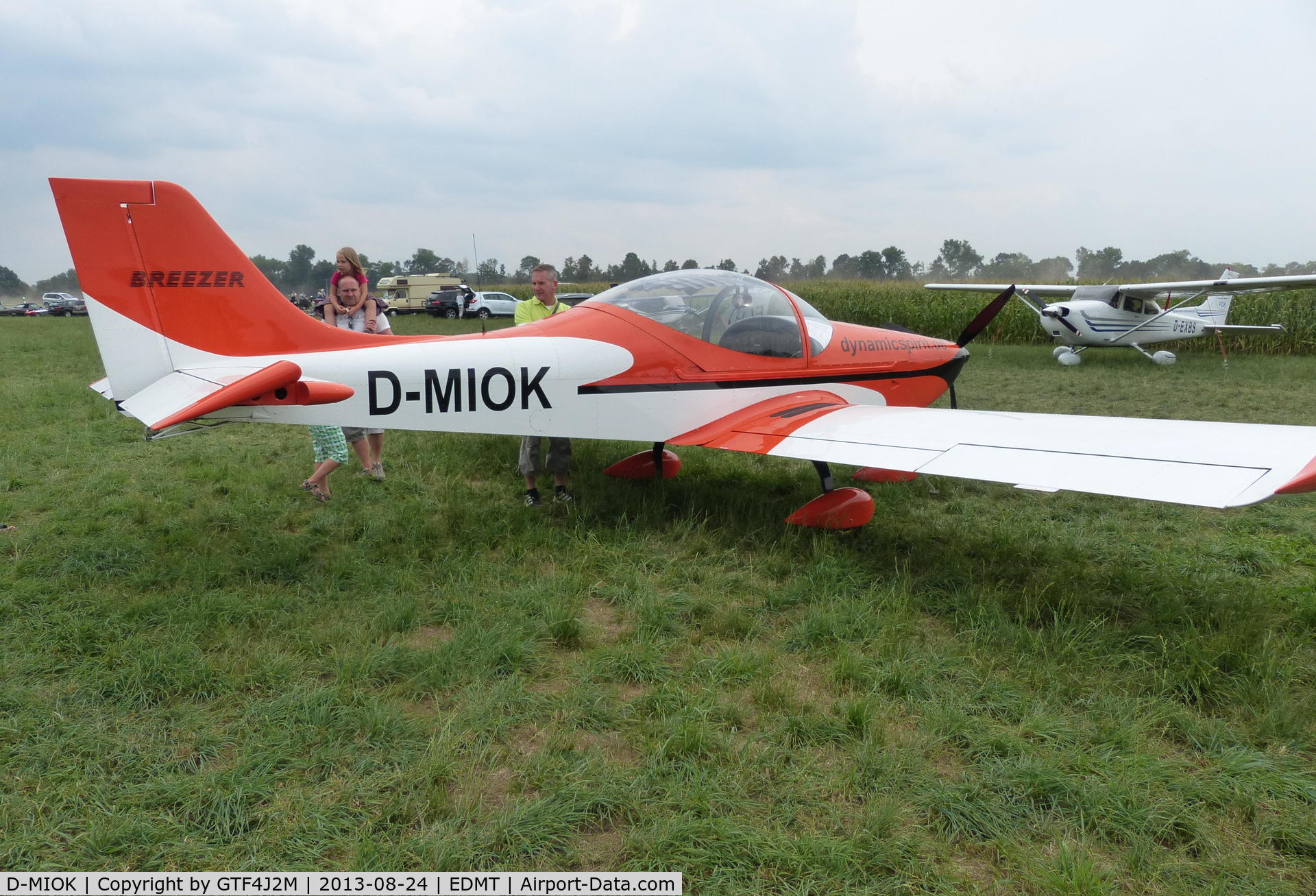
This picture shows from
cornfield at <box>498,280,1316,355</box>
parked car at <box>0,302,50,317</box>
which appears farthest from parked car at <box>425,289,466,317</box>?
parked car at <box>0,302,50,317</box>

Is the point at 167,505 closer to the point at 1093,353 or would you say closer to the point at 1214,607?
the point at 1214,607

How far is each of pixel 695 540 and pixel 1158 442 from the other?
255cm

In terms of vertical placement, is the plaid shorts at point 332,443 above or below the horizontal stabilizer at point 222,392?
below

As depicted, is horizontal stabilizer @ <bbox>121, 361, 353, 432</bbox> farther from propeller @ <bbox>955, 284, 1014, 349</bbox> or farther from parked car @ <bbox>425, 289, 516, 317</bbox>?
parked car @ <bbox>425, 289, 516, 317</bbox>

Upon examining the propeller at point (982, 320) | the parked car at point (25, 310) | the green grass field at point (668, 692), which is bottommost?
the parked car at point (25, 310)

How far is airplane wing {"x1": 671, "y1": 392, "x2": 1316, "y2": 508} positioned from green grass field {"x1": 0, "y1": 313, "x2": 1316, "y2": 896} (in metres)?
0.63

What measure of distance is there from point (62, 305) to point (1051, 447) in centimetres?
6418

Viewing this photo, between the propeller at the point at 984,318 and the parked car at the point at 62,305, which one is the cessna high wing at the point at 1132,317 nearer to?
the propeller at the point at 984,318

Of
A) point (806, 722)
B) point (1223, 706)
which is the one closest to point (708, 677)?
point (806, 722)

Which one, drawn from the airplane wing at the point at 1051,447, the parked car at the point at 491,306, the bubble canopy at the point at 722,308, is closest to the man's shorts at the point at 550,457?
the airplane wing at the point at 1051,447

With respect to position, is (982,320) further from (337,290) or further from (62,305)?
(62,305)

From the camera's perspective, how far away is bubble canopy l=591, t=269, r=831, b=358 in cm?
511

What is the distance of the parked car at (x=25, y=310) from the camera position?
177ft

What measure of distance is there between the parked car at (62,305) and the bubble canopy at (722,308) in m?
57.4
